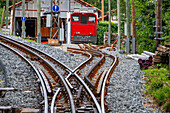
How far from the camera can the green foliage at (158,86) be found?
7.55m

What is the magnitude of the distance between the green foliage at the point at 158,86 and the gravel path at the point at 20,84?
2.90 meters

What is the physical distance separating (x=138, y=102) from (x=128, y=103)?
0.91ft

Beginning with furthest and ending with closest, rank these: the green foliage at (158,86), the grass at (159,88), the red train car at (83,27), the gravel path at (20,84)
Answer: the red train car at (83,27) < the green foliage at (158,86) < the grass at (159,88) < the gravel path at (20,84)

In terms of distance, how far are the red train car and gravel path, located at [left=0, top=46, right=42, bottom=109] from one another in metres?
16.5

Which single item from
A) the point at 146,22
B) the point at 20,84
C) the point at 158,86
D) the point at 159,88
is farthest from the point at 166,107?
the point at 146,22

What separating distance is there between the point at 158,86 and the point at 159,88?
0.71 ft

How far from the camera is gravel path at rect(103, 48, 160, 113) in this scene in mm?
6836

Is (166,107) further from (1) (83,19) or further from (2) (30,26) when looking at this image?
(2) (30,26)

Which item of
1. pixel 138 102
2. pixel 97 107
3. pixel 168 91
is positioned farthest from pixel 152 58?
pixel 97 107

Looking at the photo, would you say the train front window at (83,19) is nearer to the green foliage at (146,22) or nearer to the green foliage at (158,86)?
the green foliage at (146,22)

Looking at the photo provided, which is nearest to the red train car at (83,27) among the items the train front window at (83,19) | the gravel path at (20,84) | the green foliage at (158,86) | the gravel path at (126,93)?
the train front window at (83,19)

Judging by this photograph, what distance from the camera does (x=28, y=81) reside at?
9078 millimetres

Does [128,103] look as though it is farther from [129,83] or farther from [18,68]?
[18,68]

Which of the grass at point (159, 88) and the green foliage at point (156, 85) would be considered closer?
the grass at point (159, 88)
